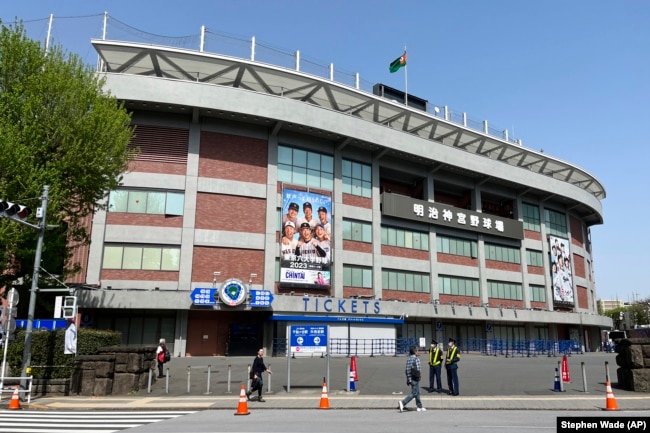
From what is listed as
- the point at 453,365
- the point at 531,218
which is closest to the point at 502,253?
the point at 531,218

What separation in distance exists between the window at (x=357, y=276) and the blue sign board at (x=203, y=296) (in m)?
11.2

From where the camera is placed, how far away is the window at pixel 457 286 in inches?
1918

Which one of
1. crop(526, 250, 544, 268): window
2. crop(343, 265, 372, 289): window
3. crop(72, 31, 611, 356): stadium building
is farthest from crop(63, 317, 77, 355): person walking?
crop(526, 250, 544, 268): window

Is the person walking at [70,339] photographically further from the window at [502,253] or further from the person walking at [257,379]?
the window at [502,253]

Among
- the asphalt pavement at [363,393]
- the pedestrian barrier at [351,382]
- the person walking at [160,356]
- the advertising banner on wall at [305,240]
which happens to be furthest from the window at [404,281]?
the pedestrian barrier at [351,382]

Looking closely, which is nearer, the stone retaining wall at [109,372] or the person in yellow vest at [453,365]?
the person in yellow vest at [453,365]

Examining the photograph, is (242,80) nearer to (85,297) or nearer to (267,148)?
(267,148)

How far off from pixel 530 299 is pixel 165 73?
42854mm

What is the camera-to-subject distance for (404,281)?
45.9m

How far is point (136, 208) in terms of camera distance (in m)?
36.5

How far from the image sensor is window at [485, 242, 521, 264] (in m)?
53.0

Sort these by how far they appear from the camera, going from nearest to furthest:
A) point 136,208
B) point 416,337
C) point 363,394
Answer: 1. point 363,394
2. point 136,208
3. point 416,337

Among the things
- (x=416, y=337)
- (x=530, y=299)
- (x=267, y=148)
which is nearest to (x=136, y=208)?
(x=267, y=148)

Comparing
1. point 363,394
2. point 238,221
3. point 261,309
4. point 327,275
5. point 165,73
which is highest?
point 165,73
